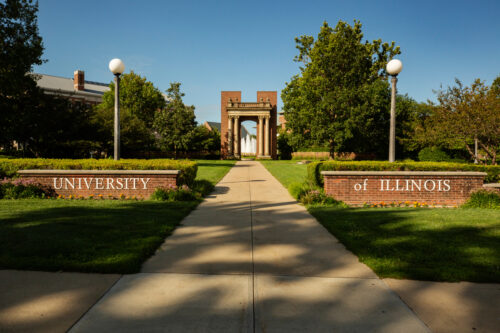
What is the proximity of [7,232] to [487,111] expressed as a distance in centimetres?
2383

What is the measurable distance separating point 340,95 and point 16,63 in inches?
922

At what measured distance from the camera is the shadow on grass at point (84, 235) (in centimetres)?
393

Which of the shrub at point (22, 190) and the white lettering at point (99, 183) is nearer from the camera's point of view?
the shrub at point (22, 190)

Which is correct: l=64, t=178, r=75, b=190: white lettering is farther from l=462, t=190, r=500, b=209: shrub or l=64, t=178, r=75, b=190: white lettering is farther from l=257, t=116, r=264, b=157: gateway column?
l=257, t=116, r=264, b=157: gateway column

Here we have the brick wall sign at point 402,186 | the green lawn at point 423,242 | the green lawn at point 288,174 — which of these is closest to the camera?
the green lawn at point 423,242

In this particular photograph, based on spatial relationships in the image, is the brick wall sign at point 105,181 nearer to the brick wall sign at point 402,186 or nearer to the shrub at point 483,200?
the brick wall sign at point 402,186

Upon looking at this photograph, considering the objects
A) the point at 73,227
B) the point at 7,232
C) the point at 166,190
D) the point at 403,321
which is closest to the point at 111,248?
the point at 73,227

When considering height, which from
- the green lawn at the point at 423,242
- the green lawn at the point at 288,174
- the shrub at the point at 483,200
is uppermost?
the green lawn at the point at 288,174

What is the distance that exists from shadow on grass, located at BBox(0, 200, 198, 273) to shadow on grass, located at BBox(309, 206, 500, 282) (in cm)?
337

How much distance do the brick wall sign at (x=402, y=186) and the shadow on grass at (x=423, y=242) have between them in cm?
181

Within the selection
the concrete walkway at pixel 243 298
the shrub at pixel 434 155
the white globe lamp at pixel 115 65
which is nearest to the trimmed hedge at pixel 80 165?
the white globe lamp at pixel 115 65

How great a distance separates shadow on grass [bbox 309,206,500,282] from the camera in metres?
3.82

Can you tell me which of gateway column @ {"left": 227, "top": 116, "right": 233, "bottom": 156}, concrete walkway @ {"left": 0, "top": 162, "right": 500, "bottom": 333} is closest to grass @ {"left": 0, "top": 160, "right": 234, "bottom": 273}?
concrete walkway @ {"left": 0, "top": 162, "right": 500, "bottom": 333}

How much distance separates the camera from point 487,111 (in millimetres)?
18578
